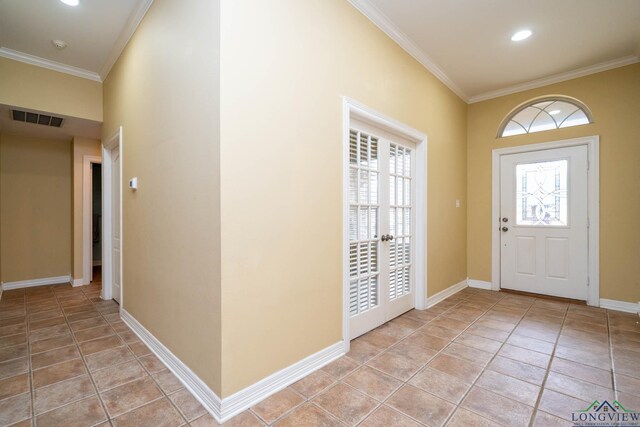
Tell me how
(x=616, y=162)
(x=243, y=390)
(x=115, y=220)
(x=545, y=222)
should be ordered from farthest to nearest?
(x=545, y=222)
(x=115, y=220)
(x=616, y=162)
(x=243, y=390)

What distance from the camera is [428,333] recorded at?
272cm

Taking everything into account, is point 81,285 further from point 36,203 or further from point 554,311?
point 554,311

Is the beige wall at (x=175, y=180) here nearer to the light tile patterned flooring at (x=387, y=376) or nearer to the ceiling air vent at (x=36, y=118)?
the light tile patterned flooring at (x=387, y=376)

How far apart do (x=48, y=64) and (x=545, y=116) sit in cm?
637

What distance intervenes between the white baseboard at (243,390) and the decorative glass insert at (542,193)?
11.4ft

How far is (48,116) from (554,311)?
662cm

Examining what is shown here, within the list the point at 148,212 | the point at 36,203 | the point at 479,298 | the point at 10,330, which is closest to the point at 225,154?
the point at 148,212

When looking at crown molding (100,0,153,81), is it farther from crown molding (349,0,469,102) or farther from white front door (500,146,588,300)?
white front door (500,146,588,300)

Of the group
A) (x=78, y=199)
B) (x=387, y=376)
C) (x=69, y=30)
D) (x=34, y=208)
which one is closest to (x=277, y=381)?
(x=387, y=376)

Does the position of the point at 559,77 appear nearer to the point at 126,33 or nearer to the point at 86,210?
the point at 126,33

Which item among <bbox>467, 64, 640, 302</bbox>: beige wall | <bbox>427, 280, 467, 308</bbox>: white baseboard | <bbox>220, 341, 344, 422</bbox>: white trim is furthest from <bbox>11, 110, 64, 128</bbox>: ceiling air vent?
<bbox>467, 64, 640, 302</bbox>: beige wall

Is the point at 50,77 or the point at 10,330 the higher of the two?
the point at 50,77

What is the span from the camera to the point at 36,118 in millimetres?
3660

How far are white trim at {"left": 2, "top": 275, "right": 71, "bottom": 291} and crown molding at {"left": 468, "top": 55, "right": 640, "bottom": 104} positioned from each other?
732 cm
